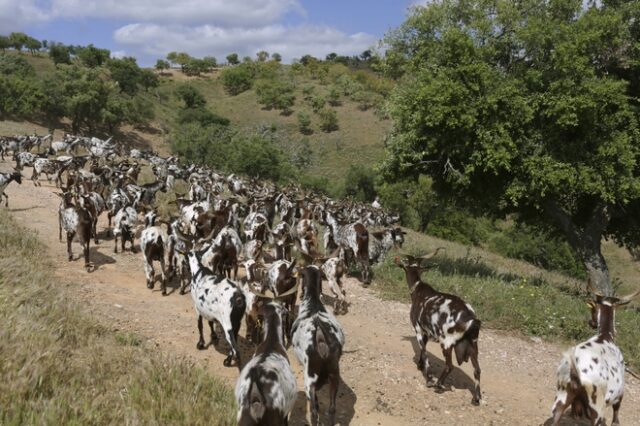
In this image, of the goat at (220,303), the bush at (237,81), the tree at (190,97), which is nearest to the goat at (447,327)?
the goat at (220,303)

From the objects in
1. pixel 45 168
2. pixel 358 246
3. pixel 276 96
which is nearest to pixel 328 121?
pixel 276 96

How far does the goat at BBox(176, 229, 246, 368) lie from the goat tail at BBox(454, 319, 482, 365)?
358 cm

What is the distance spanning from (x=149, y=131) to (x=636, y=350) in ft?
249

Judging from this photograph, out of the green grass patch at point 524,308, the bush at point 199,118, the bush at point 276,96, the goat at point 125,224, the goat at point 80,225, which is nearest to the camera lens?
the green grass patch at point 524,308

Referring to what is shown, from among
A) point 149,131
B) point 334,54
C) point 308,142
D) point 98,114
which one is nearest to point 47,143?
point 98,114

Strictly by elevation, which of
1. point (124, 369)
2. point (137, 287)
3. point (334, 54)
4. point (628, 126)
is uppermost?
point (334, 54)

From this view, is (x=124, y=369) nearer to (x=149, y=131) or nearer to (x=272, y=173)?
(x=272, y=173)

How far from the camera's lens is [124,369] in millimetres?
6379

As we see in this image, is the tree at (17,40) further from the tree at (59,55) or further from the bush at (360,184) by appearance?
the bush at (360,184)

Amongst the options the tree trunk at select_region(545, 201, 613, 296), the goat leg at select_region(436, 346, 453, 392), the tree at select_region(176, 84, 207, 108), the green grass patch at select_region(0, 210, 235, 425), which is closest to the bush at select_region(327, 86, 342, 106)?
the tree at select_region(176, 84, 207, 108)

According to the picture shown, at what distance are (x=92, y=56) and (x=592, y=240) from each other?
9516 centimetres

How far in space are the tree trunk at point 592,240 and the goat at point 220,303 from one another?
39.9 feet

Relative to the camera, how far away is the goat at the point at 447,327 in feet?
26.1

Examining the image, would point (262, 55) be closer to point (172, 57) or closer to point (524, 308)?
point (172, 57)
